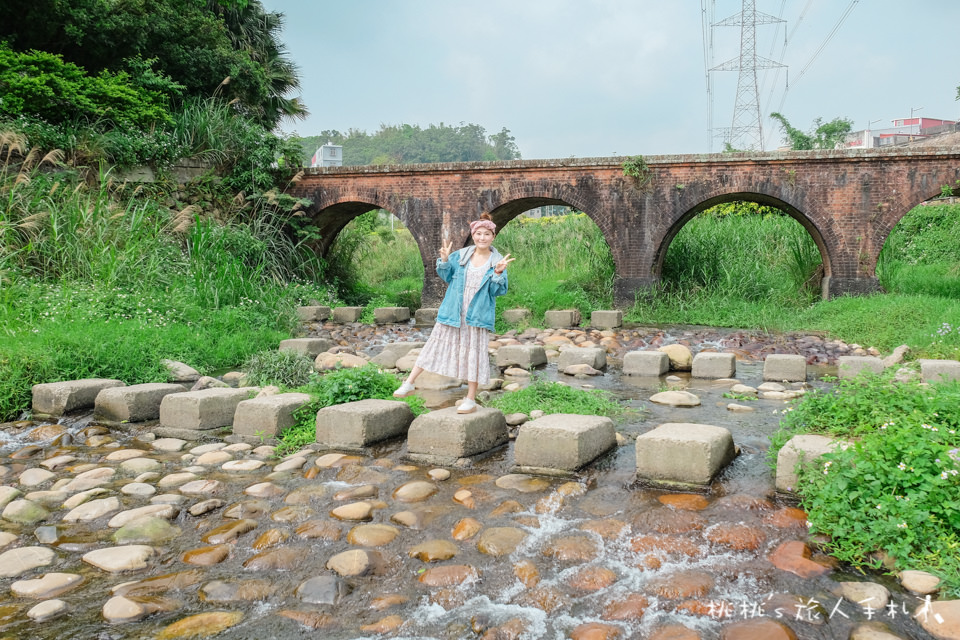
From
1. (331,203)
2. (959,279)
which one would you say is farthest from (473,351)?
(959,279)

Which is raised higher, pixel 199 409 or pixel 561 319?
pixel 199 409

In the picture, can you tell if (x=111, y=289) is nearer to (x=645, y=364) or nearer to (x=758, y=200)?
(x=645, y=364)

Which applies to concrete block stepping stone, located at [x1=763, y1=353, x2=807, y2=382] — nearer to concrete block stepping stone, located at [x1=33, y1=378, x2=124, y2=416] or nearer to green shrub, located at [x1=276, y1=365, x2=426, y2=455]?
green shrub, located at [x1=276, y1=365, x2=426, y2=455]

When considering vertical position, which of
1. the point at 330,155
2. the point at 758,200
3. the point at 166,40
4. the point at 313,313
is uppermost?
the point at 330,155

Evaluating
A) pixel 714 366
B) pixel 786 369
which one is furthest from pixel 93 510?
pixel 786 369

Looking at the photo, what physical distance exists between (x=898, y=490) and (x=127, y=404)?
5464mm

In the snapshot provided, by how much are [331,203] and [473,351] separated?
12080 millimetres

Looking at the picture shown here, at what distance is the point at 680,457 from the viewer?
4016mm

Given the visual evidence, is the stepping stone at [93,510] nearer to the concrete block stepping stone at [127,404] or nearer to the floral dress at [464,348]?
the concrete block stepping stone at [127,404]

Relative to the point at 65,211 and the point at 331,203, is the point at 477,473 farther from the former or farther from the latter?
the point at 331,203

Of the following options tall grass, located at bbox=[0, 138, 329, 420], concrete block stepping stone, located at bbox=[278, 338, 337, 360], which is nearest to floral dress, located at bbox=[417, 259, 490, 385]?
tall grass, located at bbox=[0, 138, 329, 420]

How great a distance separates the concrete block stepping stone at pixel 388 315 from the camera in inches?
559

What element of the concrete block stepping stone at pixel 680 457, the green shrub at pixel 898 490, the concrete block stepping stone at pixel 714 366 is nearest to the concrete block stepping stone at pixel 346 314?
the concrete block stepping stone at pixel 714 366

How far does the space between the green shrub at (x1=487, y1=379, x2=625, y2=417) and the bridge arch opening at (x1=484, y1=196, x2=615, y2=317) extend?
8.01 metres
